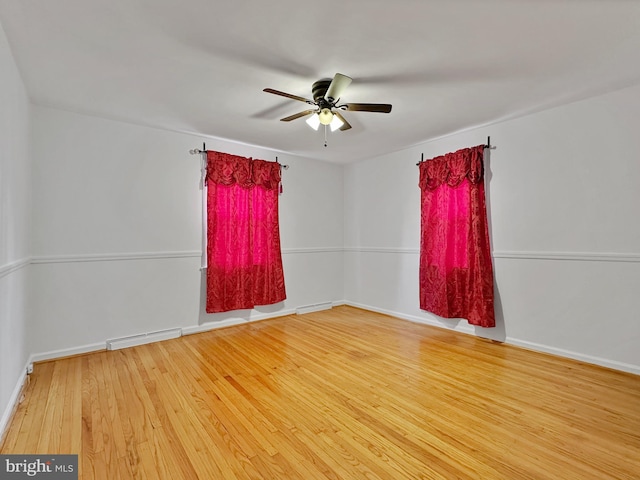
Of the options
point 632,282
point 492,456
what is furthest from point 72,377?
point 632,282

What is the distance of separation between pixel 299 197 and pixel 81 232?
284cm

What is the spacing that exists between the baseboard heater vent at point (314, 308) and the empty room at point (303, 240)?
4 cm

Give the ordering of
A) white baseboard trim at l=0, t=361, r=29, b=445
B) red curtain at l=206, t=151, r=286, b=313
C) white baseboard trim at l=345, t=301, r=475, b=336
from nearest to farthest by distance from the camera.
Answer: white baseboard trim at l=0, t=361, r=29, b=445
white baseboard trim at l=345, t=301, r=475, b=336
red curtain at l=206, t=151, r=286, b=313

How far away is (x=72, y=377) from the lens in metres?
2.73

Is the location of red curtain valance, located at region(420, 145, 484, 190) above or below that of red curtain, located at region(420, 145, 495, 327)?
above

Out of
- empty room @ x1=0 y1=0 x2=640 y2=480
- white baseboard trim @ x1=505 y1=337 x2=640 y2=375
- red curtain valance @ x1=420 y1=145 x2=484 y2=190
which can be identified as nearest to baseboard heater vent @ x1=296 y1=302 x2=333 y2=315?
empty room @ x1=0 y1=0 x2=640 y2=480

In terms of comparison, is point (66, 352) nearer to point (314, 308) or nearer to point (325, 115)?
point (314, 308)

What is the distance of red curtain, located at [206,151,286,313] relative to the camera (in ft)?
13.4

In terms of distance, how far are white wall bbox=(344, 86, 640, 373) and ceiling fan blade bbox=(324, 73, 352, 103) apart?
2.20 m

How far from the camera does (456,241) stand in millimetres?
3916

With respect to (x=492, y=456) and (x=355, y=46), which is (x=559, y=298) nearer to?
(x=492, y=456)

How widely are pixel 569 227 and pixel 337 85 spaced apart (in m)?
2.63

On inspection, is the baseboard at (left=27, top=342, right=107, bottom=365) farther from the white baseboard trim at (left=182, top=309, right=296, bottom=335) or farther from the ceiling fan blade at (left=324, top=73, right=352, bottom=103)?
the ceiling fan blade at (left=324, top=73, right=352, bottom=103)

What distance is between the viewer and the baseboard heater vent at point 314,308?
498cm
